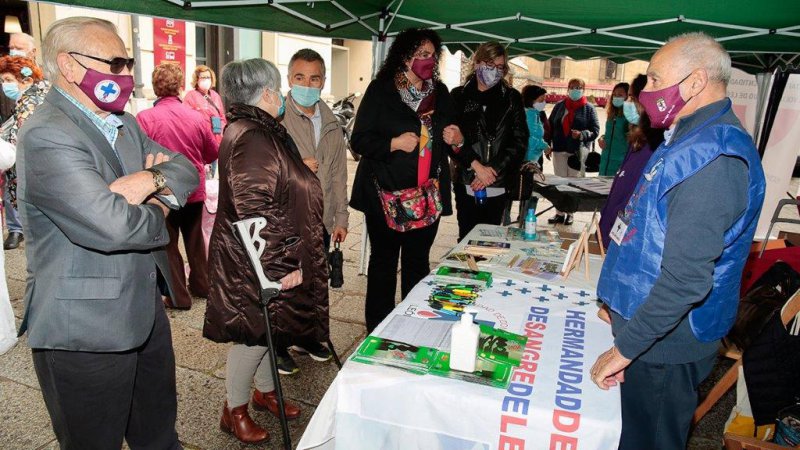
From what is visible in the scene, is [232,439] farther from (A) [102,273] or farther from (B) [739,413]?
(B) [739,413]

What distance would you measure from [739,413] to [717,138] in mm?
1678

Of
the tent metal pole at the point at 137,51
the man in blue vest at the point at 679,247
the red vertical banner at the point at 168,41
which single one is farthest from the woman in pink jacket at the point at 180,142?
the red vertical banner at the point at 168,41

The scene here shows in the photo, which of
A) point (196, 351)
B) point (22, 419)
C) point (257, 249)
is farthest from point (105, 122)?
point (196, 351)

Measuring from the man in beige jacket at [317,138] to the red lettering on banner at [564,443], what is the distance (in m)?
1.74

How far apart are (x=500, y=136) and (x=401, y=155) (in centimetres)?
108

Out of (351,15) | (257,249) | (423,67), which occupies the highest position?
(351,15)

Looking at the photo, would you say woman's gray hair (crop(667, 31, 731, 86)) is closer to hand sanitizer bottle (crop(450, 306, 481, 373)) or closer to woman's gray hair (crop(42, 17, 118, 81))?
hand sanitizer bottle (crop(450, 306, 481, 373))

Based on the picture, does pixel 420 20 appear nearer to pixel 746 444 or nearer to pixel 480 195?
pixel 480 195

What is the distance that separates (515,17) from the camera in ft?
14.2

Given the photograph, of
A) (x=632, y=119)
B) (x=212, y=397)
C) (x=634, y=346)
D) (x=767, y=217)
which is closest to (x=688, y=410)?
(x=634, y=346)

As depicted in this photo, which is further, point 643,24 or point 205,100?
point 205,100

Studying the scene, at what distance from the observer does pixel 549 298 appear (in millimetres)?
2121

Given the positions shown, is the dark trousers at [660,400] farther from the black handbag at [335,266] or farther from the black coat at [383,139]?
the black handbag at [335,266]

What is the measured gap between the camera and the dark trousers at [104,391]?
59.4 inches
